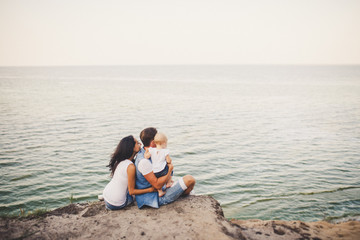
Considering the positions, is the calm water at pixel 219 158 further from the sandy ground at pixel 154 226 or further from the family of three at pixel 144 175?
the family of three at pixel 144 175

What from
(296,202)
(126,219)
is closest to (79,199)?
(126,219)

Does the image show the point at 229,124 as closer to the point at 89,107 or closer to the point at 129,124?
the point at 129,124

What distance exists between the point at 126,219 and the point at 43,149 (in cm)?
1053

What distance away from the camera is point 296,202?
827 cm

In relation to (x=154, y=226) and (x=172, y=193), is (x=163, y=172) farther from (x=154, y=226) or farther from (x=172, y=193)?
(x=154, y=226)

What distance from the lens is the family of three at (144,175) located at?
14.9 feet

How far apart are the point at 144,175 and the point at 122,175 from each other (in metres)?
0.51

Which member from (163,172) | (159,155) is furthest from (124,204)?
(159,155)

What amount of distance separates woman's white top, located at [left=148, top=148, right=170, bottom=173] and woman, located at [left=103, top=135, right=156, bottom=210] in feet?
1.27

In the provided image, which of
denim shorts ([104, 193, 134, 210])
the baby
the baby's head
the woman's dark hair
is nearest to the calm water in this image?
denim shorts ([104, 193, 134, 210])

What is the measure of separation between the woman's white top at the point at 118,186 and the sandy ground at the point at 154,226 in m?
0.30

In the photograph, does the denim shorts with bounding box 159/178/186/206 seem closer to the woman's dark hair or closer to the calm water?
the woman's dark hair

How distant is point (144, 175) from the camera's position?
446 centimetres

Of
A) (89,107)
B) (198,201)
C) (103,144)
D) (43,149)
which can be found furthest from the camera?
(89,107)
